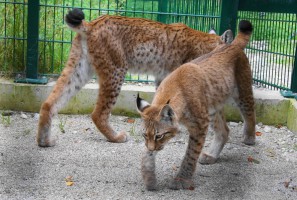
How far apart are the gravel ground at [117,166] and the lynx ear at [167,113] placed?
0.64 metres

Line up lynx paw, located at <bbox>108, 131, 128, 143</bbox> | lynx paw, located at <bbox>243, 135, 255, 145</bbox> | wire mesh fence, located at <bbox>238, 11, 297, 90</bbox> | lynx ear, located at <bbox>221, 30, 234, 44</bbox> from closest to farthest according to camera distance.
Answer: lynx paw, located at <bbox>108, 131, 128, 143</bbox>, lynx paw, located at <bbox>243, 135, 255, 145</bbox>, lynx ear, located at <bbox>221, 30, 234, 44</bbox>, wire mesh fence, located at <bbox>238, 11, 297, 90</bbox>

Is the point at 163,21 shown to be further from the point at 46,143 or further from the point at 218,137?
the point at 46,143

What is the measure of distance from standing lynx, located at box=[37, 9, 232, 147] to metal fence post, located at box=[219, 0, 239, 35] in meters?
0.54

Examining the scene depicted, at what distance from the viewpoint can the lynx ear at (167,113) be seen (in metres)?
4.37

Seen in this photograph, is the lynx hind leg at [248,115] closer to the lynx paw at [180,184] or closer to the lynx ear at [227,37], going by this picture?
the lynx ear at [227,37]

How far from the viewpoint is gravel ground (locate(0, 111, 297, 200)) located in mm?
4754

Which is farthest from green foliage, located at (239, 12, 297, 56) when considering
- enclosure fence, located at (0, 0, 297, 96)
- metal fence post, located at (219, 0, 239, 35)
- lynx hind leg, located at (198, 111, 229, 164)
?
lynx hind leg, located at (198, 111, 229, 164)

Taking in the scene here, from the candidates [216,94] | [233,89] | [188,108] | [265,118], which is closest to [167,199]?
[188,108]

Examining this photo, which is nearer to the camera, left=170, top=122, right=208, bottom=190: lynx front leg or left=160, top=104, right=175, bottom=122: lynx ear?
left=160, top=104, right=175, bottom=122: lynx ear

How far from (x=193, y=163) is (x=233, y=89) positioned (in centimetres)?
106

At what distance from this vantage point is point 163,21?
6969mm

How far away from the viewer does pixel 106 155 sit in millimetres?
5570

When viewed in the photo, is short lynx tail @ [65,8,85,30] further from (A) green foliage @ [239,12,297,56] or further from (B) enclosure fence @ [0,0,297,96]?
(A) green foliage @ [239,12,297,56]

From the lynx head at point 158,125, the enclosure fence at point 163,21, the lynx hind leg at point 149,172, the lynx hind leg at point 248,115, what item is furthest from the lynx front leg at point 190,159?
the enclosure fence at point 163,21
